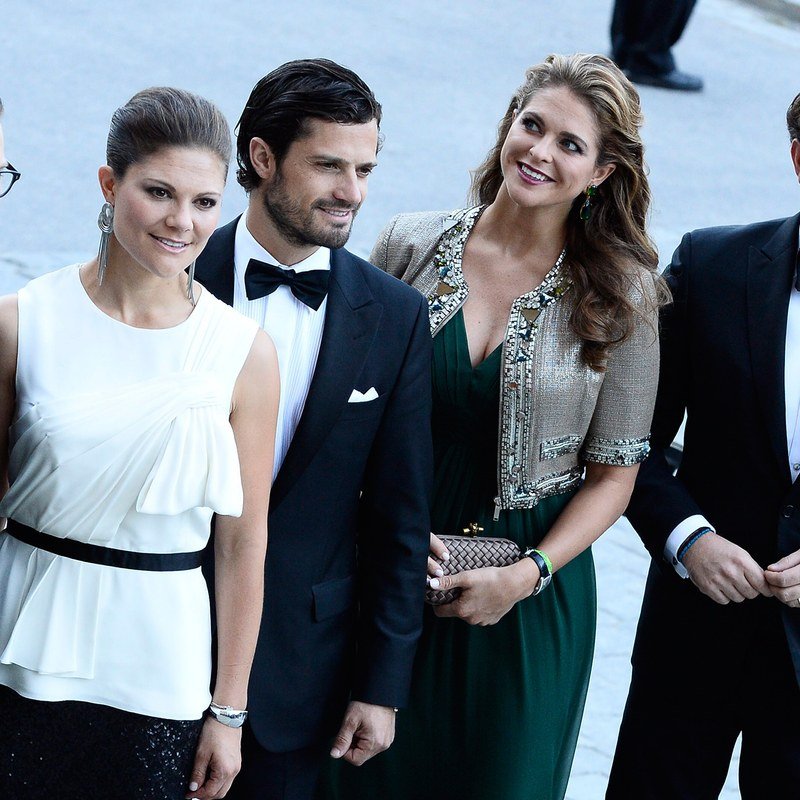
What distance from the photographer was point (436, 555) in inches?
109

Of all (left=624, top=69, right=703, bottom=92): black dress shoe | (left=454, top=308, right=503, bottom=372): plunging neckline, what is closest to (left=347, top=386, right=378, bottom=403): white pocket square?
(left=454, top=308, right=503, bottom=372): plunging neckline

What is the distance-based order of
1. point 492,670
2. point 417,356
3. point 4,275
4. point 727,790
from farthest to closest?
point 4,275 → point 727,790 → point 492,670 → point 417,356

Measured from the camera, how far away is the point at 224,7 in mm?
10844

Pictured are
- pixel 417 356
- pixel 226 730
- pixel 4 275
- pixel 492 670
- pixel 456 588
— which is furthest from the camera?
pixel 4 275

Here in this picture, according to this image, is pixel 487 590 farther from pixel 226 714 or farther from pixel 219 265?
pixel 219 265

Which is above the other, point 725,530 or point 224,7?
point 224,7

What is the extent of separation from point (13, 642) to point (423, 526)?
823 millimetres

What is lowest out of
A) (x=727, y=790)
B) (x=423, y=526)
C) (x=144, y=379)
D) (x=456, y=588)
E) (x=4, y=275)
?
(x=727, y=790)

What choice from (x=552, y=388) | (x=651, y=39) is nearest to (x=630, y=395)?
(x=552, y=388)

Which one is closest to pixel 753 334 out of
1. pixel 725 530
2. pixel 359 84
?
pixel 725 530

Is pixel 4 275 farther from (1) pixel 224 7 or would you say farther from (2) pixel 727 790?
(1) pixel 224 7

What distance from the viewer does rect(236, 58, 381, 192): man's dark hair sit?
239cm

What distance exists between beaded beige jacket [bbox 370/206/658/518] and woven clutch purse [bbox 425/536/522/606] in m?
0.10

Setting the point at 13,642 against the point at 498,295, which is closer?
the point at 13,642
